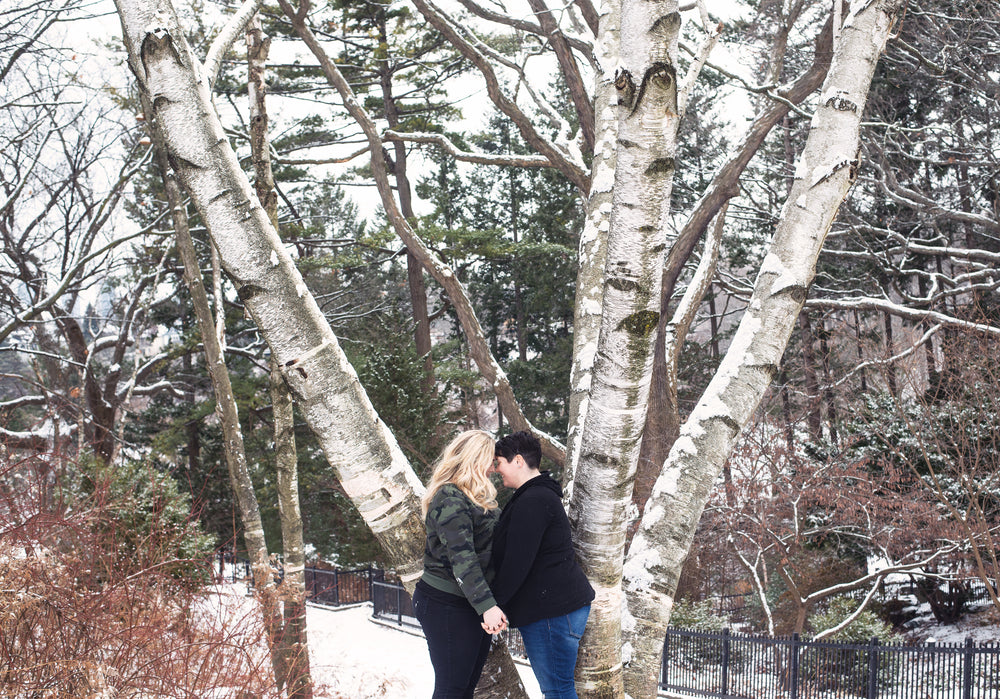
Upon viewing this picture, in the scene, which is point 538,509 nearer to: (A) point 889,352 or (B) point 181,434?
(A) point 889,352

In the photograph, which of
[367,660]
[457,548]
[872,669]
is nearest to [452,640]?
[457,548]

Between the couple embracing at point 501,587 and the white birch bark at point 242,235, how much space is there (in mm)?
489

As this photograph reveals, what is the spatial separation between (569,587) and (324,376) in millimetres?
1040

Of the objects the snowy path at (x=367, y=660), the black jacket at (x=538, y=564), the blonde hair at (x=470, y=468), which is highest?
the blonde hair at (x=470, y=468)

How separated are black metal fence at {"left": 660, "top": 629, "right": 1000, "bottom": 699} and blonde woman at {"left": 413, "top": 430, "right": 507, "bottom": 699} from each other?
8.69m

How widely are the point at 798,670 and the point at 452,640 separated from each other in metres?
9.25

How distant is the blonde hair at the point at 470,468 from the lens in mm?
2676

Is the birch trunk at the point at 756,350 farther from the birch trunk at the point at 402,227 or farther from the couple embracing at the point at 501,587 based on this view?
the birch trunk at the point at 402,227

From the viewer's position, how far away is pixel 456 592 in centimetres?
252

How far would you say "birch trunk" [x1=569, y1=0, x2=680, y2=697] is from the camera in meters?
2.11

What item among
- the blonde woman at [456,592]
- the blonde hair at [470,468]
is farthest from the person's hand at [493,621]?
the blonde hair at [470,468]

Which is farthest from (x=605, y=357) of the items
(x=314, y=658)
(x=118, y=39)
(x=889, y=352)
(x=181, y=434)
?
(x=181, y=434)

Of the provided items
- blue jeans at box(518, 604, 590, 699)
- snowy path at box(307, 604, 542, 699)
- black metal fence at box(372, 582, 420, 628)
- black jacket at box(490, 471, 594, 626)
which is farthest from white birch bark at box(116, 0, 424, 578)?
black metal fence at box(372, 582, 420, 628)

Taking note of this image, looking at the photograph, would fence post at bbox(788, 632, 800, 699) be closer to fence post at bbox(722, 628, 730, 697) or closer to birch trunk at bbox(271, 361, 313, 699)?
fence post at bbox(722, 628, 730, 697)
